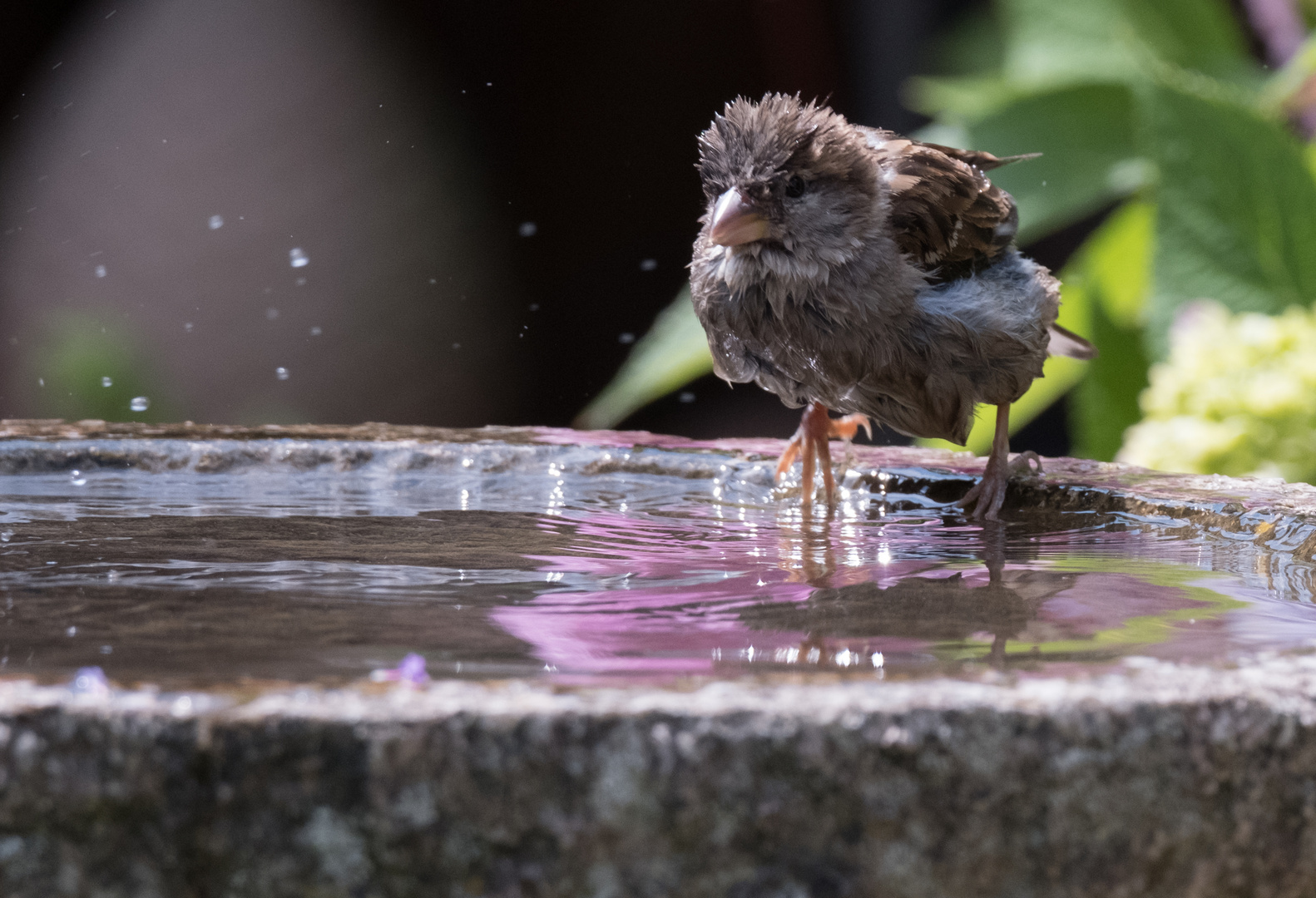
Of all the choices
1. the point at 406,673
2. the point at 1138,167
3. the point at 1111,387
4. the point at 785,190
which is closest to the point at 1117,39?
the point at 1138,167

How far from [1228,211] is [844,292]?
4.98 feet

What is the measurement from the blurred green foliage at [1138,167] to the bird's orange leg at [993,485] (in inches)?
38.6

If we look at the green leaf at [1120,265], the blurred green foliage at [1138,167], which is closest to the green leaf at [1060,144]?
the blurred green foliage at [1138,167]

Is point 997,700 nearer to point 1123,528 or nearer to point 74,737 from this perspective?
point 74,737

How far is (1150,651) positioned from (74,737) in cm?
81

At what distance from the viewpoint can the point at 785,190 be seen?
2.30 metres

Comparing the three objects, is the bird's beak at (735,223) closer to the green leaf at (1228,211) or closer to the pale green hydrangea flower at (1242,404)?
the pale green hydrangea flower at (1242,404)

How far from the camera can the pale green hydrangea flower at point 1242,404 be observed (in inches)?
112

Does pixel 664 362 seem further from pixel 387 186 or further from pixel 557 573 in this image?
pixel 387 186

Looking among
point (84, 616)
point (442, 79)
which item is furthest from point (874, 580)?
point (442, 79)

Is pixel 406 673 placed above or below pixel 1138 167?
below

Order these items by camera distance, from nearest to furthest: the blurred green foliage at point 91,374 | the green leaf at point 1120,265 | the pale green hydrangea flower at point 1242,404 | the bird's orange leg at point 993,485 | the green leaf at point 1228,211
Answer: the bird's orange leg at point 993,485 < the pale green hydrangea flower at point 1242,404 < the green leaf at point 1228,211 < the green leaf at point 1120,265 < the blurred green foliage at point 91,374

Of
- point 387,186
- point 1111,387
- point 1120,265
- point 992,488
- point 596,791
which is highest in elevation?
point 387,186

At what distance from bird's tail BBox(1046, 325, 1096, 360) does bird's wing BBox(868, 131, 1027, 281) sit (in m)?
0.40
